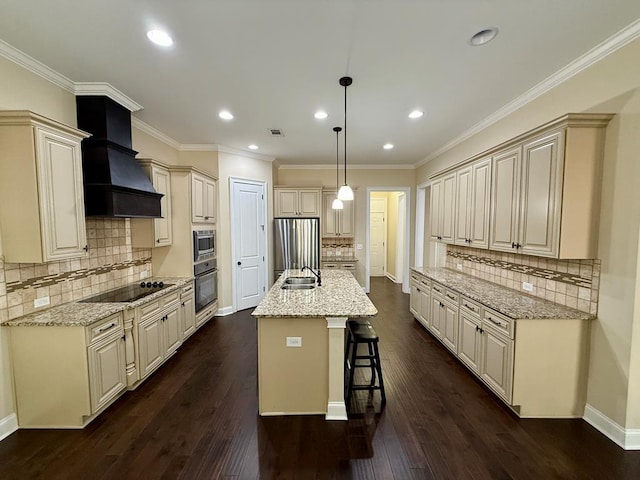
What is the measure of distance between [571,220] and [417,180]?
4.09 meters


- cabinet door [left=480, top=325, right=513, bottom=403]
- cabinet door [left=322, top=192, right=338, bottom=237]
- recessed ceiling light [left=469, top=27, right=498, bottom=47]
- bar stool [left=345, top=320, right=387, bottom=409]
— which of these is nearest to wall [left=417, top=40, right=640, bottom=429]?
cabinet door [left=480, top=325, right=513, bottom=403]

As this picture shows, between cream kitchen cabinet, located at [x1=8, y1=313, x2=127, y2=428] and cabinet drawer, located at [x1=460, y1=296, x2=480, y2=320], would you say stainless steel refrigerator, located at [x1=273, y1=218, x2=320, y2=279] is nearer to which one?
cabinet drawer, located at [x1=460, y1=296, x2=480, y2=320]

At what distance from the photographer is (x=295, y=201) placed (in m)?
5.66

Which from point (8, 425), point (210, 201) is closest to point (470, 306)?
point (210, 201)

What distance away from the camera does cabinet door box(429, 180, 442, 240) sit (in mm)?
4213

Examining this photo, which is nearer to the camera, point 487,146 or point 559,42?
point 559,42

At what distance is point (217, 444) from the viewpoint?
79.2 inches

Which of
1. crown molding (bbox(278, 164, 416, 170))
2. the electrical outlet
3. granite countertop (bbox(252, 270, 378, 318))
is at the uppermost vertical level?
crown molding (bbox(278, 164, 416, 170))

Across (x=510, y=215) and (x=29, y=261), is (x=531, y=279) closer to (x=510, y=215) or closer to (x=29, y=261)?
(x=510, y=215)

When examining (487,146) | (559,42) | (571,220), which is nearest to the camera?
(559,42)

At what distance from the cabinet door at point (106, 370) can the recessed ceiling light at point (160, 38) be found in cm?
236

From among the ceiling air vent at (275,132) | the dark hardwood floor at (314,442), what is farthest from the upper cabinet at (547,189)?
the ceiling air vent at (275,132)

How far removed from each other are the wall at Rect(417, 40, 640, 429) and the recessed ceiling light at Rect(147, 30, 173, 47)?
3.18 metres

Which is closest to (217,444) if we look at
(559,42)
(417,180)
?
(559,42)
